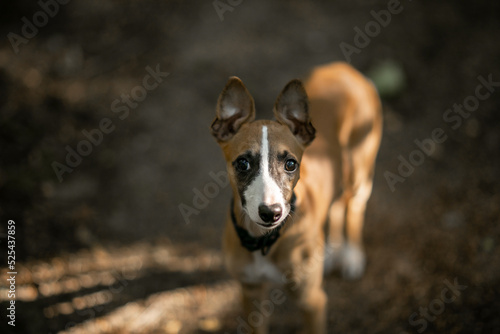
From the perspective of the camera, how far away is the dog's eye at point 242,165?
114 inches

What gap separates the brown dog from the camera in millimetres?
2881

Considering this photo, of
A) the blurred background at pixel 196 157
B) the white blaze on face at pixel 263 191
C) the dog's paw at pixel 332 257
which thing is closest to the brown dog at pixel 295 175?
the white blaze on face at pixel 263 191

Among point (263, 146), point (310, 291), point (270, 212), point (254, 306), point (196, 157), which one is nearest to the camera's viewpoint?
point (270, 212)

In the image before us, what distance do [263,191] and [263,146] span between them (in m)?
0.36

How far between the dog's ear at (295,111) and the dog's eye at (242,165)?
527 millimetres

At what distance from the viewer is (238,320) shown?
14.0 feet

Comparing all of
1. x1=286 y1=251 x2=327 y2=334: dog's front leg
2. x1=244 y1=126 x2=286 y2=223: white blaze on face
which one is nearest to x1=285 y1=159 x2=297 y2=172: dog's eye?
x1=244 y1=126 x2=286 y2=223: white blaze on face

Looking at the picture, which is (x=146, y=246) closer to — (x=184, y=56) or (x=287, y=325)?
(x=287, y=325)

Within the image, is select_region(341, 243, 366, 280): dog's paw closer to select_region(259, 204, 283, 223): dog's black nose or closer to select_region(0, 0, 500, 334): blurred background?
select_region(0, 0, 500, 334): blurred background

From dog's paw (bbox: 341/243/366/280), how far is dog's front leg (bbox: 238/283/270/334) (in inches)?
51.0

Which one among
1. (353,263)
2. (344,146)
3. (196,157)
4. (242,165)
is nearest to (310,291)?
(353,263)

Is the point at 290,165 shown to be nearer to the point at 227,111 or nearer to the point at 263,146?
the point at 263,146

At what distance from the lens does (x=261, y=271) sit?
132 inches

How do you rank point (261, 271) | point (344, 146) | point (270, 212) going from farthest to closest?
point (344, 146)
point (261, 271)
point (270, 212)
